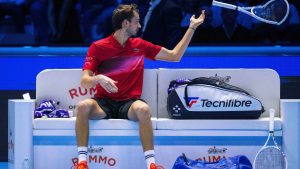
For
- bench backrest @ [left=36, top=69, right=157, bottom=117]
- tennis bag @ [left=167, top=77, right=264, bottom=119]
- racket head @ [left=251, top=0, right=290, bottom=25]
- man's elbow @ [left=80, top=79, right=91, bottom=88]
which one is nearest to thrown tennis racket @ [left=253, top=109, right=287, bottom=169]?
tennis bag @ [left=167, top=77, right=264, bottom=119]

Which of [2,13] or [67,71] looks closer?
[67,71]

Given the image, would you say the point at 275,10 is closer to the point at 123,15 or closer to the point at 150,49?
the point at 150,49

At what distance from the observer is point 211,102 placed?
688cm

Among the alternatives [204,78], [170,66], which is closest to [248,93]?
[204,78]

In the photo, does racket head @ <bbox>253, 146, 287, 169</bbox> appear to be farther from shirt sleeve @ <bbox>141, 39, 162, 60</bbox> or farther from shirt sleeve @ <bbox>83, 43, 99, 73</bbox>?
shirt sleeve @ <bbox>83, 43, 99, 73</bbox>

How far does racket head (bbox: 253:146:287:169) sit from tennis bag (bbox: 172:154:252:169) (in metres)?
0.20

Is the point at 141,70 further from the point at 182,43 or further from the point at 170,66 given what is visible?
the point at 170,66

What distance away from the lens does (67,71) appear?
24.0 ft

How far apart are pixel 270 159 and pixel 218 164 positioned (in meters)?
0.49

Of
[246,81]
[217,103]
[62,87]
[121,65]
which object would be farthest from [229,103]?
[62,87]

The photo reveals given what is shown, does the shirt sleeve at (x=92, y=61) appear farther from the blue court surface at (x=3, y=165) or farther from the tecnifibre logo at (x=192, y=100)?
the blue court surface at (x=3, y=165)

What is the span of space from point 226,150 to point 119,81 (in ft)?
3.81

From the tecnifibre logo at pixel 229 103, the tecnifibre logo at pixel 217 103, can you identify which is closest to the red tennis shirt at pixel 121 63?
the tecnifibre logo at pixel 217 103

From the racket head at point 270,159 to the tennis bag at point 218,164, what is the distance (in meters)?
0.20
